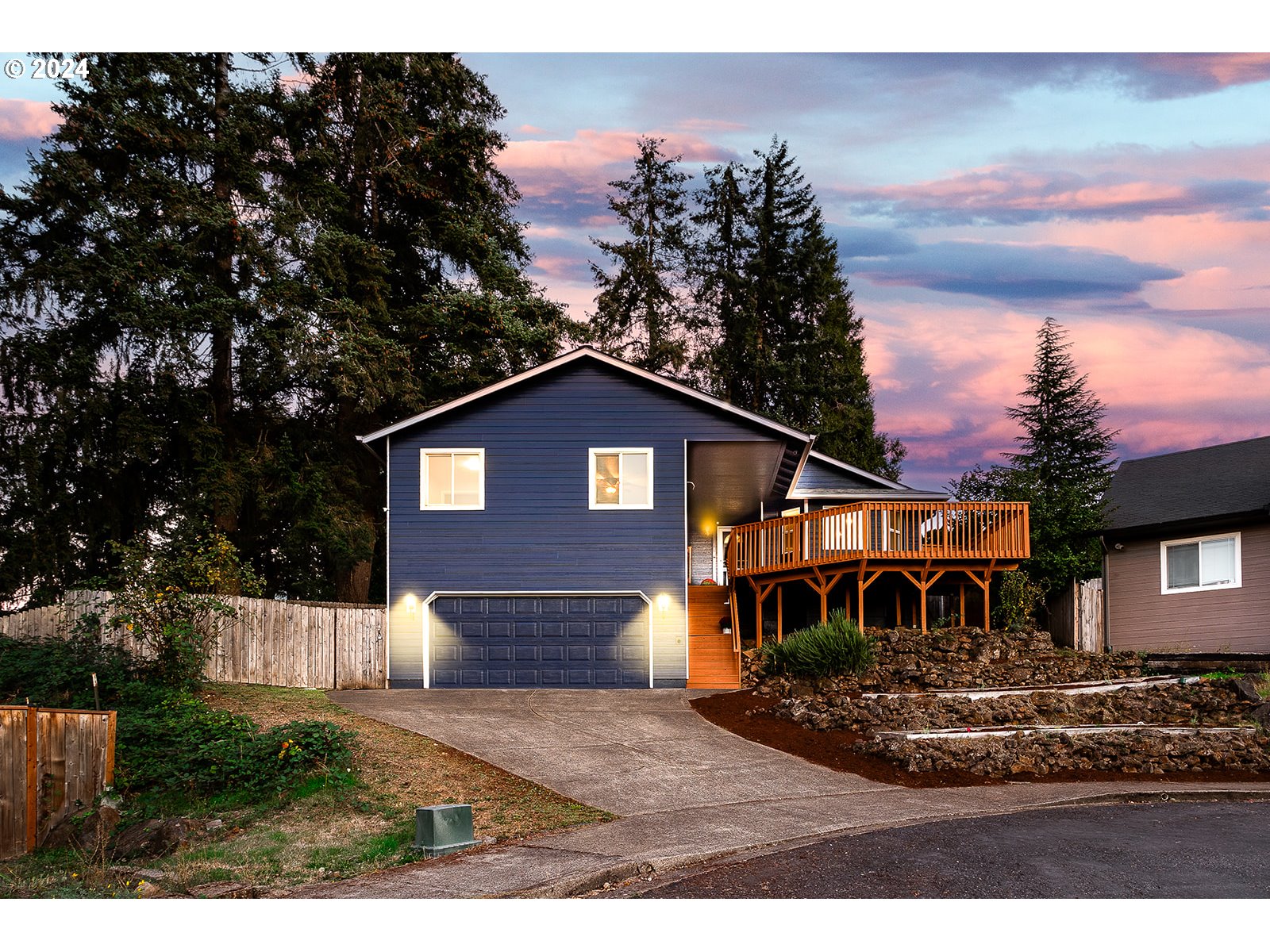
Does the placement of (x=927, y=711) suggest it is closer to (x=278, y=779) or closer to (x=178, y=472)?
(x=278, y=779)

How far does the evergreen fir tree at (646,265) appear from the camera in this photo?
41594 mm

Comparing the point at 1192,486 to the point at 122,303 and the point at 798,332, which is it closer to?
the point at 798,332

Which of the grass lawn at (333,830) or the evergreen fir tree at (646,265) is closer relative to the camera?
the grass lawn at (333,830)

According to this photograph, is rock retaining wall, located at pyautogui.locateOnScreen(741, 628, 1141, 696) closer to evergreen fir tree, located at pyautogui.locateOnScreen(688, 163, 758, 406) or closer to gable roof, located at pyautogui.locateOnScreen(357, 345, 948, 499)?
gable roof, located at pyautogui.locateOnScreen(357, 345, 948, 499)

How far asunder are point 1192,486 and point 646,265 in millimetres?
22928

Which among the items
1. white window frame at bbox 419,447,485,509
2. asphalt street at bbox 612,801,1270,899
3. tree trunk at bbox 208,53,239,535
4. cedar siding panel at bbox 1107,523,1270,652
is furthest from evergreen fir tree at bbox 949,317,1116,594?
tree trunk at bbox 208,53,239,535

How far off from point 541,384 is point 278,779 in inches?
468

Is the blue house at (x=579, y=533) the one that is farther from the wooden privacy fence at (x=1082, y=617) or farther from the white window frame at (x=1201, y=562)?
the white window frame at (x=1201, y=562)

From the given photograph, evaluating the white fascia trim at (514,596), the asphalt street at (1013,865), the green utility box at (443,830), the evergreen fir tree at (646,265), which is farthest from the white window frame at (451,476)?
the evergreen fir tree at (646,265)

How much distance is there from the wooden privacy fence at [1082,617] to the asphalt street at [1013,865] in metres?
13.2

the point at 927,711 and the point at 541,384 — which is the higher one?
the point at 541,384

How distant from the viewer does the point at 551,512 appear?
73.5 ft
